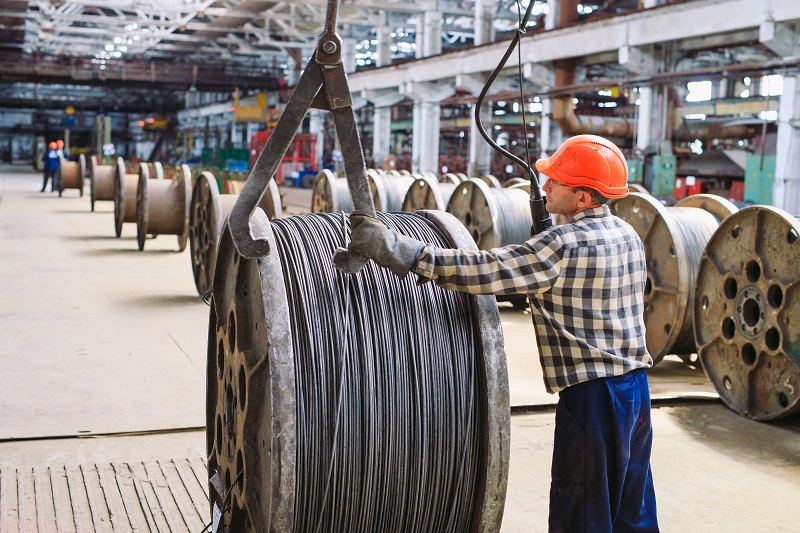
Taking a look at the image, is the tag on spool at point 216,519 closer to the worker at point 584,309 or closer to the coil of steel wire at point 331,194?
the worker at point 584,309

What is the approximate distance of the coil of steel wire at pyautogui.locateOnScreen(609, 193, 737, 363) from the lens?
6.76 metres

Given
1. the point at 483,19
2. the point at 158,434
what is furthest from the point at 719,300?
the point at 483,19

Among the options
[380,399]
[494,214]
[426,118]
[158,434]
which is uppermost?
[426,118]

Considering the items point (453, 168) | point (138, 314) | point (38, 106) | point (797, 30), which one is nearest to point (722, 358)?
point (138, 314)

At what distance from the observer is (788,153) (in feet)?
46.7

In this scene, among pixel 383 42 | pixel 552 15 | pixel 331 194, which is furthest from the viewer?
pixel 383 42

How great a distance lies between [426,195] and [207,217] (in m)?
3.12

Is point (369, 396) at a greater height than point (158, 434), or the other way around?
point (369, 396)

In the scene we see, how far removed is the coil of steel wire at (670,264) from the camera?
6758mm

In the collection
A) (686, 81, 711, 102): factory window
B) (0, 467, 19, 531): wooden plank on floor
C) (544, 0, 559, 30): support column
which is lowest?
(0, 467, 19, 531): wooden plank on floor

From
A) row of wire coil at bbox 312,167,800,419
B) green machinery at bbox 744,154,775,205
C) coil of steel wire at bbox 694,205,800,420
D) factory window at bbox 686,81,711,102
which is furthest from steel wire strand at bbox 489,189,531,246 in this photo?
factory window at bbox 686,81,711,102

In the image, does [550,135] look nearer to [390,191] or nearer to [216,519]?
[390,191]

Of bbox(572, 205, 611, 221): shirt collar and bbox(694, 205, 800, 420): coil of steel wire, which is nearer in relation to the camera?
bbox(572, 205, 611, 221): shirt collar

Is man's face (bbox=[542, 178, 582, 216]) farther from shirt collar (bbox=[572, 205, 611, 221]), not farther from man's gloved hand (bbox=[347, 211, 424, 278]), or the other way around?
man's gloved hand (bbox=[347, 211, 424, 278])
